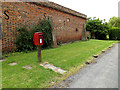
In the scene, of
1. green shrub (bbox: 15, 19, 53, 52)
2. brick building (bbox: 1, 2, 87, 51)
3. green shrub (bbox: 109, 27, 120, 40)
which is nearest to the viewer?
brick building (bbox: 1, 2, 87, 51)

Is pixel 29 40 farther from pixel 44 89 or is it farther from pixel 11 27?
pixel 44 89

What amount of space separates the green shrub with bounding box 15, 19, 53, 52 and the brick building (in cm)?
36

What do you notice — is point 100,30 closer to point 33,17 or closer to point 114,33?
point 114,33

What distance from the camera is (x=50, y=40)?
7816 mm

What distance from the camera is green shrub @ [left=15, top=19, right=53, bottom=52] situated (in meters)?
6.02

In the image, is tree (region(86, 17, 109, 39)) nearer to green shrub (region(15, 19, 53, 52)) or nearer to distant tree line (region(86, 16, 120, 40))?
distant tree line (region(86, 16, 120, 40))

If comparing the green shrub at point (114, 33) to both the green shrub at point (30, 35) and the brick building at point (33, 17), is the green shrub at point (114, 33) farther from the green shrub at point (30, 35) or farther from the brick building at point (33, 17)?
the green shrub at point (30, 35)

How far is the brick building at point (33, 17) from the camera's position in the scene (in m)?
5.52

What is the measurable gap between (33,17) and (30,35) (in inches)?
67.1

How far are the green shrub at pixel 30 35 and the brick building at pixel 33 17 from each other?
0.36 meters

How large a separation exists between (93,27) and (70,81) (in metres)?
17.8

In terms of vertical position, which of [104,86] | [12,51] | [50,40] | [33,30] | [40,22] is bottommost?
[104,86]

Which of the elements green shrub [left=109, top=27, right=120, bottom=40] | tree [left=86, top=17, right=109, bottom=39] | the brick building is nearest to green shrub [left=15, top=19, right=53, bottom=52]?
the brick building

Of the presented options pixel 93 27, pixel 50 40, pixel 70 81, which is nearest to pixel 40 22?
Answer: pixel 50 40
